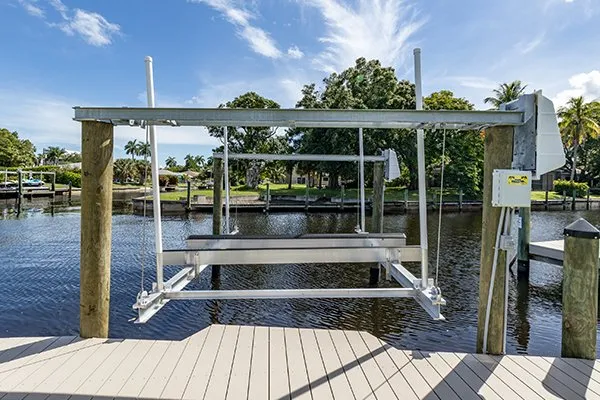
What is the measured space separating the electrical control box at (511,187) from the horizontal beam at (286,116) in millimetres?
390

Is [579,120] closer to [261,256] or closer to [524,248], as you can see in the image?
[524,248]

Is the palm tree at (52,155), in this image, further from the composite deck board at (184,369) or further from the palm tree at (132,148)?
the composite deck board at (184,369)

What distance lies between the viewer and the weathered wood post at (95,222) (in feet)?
9.15

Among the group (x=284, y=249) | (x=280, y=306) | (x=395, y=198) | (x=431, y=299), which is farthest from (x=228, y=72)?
(x=395, y=198)

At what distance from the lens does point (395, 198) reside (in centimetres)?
2433

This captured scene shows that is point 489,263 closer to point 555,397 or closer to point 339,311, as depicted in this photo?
point 555,397

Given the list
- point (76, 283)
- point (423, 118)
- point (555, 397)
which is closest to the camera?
point (555, 397)

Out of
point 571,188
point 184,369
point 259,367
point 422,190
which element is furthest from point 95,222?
point 571,188

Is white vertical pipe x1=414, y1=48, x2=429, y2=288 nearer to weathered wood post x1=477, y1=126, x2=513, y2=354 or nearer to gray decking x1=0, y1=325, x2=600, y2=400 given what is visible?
weathered wood post x1=477, y1=126, x2=513, y2=354

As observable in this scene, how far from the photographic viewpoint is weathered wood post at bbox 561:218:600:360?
2.91 m

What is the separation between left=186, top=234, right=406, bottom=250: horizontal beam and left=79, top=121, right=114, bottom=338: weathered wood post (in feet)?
5.02

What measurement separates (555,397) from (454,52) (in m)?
7.01

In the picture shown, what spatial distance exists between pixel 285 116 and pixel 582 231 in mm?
2529

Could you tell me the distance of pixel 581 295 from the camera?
295 centimetres
